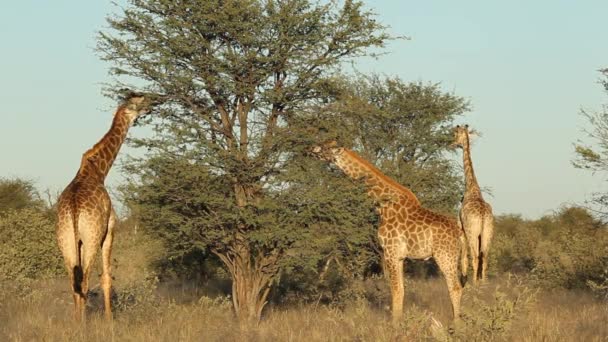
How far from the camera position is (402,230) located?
1258cm

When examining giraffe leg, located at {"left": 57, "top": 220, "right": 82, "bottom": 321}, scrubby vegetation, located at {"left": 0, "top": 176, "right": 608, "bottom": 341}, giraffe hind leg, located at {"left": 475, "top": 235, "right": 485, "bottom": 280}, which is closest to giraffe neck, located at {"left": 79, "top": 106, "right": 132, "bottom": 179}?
giraffe leg, located at {"left": 57, "top": 220, "right": 82, "bottom": 321}

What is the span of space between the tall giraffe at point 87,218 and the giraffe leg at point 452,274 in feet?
16.3

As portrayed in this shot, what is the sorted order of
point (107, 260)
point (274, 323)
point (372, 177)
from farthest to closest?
point (372, 177) → point (107, 260) → point (274, 323)

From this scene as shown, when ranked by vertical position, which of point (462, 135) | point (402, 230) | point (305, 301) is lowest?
point (305, 301)

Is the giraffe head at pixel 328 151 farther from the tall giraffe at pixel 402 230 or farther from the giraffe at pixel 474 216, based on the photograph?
the giraffe at pixel 474 216

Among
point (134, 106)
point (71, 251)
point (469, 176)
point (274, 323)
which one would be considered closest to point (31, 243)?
point (134, 106)

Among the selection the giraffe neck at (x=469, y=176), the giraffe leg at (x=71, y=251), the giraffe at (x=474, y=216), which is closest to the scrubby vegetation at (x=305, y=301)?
the giraffe leg at (x=71, y=251)

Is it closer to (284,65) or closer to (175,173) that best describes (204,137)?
(175,173)

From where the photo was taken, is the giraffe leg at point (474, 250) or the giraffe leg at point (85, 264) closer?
the giraffe leg at point (85, 264)

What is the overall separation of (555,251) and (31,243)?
1375cm

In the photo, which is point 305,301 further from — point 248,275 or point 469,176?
point 469,176

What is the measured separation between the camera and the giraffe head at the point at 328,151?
12.7 m

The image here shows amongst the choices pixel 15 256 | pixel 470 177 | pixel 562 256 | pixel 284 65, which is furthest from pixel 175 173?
pixel 562 256

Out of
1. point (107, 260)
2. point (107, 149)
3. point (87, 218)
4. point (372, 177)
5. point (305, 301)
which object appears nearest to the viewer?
point (87, 218)
